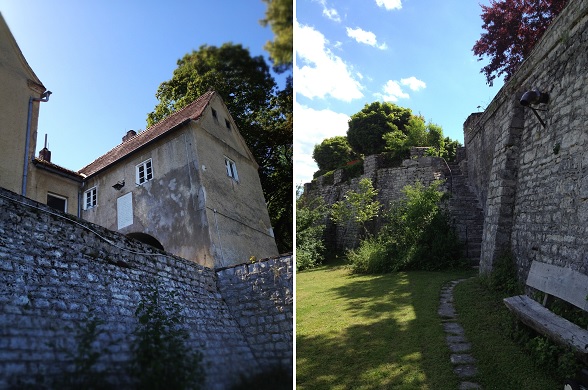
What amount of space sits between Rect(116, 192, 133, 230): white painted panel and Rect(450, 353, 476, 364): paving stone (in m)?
4.68

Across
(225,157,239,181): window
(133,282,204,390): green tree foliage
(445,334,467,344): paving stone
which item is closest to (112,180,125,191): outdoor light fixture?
(225,157,239,181): window

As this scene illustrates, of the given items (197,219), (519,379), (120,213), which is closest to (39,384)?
(519,379)

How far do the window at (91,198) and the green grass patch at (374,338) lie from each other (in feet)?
10.9

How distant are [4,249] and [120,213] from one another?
3.96 meters

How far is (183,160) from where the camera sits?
5.73 metres

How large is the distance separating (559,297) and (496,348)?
0.67m

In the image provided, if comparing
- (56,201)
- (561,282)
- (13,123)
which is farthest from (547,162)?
(56,201)

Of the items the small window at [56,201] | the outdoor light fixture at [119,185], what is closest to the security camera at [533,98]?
the small window at [56,201]

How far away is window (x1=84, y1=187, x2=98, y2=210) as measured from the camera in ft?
19.9

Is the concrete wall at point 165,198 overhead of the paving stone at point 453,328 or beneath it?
overhead

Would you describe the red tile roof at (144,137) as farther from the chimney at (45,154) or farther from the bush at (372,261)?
the bush at (372,261)

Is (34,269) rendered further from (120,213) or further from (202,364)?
(120,213)

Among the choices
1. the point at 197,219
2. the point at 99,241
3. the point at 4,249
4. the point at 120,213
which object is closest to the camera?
the point at 4,249

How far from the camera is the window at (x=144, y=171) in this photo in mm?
6117
